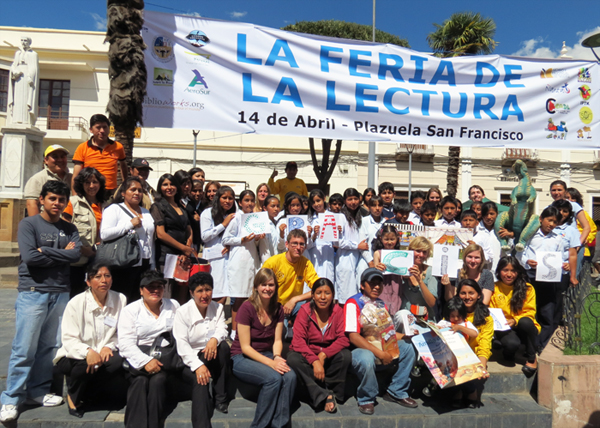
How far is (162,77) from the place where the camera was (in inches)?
167

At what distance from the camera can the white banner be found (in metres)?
4.32

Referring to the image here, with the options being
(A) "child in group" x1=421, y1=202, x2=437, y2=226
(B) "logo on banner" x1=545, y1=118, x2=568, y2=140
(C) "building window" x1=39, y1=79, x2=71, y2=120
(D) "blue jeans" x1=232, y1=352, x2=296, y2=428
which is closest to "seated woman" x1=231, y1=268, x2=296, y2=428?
(D) "blue jeans" x1=232, y1=352, x2=296, y2=428

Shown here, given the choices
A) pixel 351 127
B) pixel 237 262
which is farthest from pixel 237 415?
pixel 351 127

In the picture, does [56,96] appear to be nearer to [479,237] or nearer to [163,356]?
[163,356]

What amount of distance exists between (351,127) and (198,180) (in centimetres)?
247

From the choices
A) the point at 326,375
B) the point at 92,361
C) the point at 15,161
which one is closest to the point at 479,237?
the point at 326,375

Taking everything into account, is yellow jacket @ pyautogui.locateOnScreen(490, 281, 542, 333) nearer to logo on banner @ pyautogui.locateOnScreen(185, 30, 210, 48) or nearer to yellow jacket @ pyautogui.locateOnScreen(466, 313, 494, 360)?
yellow jacket @ pyautogui.locateOnScreen(466, 313, 494, 360)

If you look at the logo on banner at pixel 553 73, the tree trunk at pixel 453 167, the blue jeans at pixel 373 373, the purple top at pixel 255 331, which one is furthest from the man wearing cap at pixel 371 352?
the tree trunk at pixel 453 167

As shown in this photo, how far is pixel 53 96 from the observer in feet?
69.4

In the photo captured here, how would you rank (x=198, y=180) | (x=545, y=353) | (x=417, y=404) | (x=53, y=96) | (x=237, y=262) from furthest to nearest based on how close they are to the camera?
(x=53, y=96) → (x=198, y=180) → (x=237, y=262) → (x=545, y=353) → (x=417, y=404)

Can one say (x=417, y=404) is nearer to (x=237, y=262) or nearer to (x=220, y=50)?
(x=237, y=262)

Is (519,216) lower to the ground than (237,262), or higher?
higher

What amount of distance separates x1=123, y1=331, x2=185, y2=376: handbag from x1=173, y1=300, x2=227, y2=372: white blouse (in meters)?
0.06

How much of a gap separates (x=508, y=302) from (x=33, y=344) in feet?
16.0
